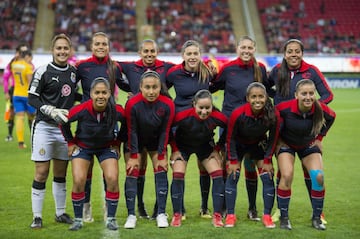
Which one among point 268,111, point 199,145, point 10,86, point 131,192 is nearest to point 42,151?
point 131,192

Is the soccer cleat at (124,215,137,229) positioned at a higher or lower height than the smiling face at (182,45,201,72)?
lower

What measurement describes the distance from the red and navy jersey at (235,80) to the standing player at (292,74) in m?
0.30

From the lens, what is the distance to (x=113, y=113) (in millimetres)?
7090

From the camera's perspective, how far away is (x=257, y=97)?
7.07 m

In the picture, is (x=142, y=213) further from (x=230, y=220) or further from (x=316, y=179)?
(x=316, y=179)

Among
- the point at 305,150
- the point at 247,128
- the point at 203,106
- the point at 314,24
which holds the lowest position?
the point at 305,150

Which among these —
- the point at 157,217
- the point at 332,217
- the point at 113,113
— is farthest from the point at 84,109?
the point at 332,217

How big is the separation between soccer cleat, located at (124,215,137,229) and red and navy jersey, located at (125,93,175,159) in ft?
2.32

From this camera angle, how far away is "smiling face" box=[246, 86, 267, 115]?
7074 millimetres

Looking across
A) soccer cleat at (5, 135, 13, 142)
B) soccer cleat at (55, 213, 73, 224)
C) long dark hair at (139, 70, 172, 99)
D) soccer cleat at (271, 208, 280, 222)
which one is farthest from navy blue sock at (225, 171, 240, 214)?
soccer cleat at (5, 135, 13, 142)

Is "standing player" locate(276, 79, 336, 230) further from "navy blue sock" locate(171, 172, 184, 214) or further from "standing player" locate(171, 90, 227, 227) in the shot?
"navy blue sock" locate(171, 172, 184, 214)

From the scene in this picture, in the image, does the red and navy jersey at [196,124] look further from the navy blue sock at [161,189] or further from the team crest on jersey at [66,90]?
the team crest on jersey at [66,90]

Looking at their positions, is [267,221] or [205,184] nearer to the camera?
[267,221]

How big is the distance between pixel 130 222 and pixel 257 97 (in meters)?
2.01
